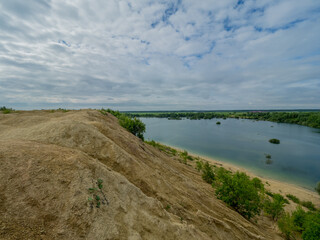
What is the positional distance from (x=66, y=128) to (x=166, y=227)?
10682mm

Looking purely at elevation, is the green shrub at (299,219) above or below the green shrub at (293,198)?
above

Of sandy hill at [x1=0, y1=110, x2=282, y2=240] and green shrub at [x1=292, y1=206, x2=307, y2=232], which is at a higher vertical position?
sandy hill at [x1=0, y1=110, x2=282, y2=240]

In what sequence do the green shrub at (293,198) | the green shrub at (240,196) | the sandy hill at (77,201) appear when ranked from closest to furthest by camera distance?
1. the sandy hill at (77,201)
2. the green shrub at (240,196)
3. the green shrub at (293,198)

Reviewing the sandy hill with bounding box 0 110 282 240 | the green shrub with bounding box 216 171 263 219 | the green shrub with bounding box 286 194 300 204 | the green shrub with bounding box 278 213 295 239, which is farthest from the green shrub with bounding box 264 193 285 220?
the sandy hill with bounding box 0 110 282 240

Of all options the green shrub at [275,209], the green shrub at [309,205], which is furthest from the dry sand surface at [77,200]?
the green shrub at [309,205]

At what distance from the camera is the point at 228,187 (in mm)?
16609

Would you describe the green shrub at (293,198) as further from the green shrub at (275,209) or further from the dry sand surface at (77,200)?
the dry sand surface at (77,200)

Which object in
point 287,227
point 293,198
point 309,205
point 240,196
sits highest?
point 240,196

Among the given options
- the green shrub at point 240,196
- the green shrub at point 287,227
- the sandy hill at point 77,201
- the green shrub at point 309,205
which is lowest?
the green shrub at point 309,205

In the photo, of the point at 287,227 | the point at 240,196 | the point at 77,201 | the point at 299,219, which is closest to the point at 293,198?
the point at 299,219

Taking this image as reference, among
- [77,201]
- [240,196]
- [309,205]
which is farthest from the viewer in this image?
[309,205]

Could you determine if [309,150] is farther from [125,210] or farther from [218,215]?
[125,210]

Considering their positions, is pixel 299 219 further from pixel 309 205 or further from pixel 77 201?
pixel 77 201

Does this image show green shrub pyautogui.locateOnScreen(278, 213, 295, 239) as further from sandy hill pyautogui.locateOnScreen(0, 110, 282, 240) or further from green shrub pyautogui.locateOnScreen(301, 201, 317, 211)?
green shrub pyautogui.locateOnScreen(301, 201, 317, 211)
